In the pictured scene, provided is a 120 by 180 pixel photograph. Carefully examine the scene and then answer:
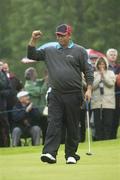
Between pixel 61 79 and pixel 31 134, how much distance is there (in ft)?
24.8

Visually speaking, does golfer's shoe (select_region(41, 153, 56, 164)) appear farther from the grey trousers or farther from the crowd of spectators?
the grey trousers

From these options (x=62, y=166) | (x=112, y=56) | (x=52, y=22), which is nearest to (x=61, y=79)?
(x=62, y=166)

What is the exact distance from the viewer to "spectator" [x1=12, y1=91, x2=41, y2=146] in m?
22.9

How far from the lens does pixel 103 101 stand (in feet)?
73.2

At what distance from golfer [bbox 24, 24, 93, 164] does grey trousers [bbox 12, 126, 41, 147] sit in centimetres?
709

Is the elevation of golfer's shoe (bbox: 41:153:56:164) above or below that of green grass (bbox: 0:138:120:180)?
above

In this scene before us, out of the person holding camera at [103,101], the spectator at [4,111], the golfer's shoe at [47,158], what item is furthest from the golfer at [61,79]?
the spectator at [4,111]

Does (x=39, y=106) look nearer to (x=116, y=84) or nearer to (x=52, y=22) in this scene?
(x=116, y=84)

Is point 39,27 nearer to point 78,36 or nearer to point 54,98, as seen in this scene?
point 78,36

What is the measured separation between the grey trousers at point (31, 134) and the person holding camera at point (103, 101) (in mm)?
1375

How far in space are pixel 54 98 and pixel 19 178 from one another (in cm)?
225

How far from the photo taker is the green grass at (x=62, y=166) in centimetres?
1383

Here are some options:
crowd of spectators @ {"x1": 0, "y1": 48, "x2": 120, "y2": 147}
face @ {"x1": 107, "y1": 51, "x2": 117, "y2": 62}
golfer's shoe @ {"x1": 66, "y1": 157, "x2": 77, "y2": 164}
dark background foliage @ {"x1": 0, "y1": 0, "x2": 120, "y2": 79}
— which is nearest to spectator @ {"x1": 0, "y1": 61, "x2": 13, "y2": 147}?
crowd of spectators @ {"x1": 0, "y1": 48, "x2": 120, "y2": 147}

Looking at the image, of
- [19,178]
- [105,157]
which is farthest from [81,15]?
[19,178]
